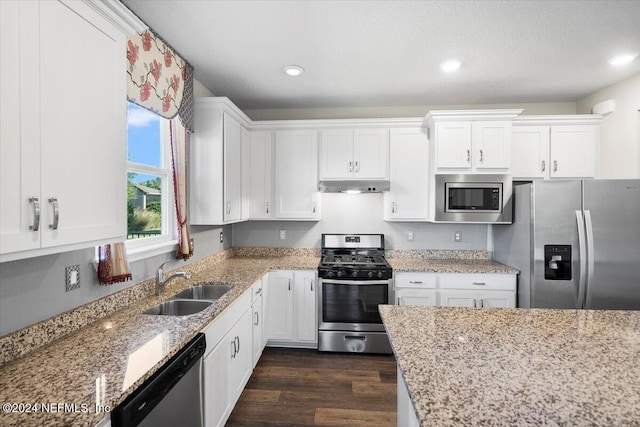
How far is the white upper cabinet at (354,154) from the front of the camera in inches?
133

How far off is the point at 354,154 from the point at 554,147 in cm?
207

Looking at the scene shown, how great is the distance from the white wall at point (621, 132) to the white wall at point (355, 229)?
50.4 inches

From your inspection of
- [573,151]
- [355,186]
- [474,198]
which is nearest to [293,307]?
[355,186]

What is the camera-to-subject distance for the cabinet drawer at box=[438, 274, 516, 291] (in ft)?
9.71

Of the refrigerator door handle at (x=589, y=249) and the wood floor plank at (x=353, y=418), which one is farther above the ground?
the refrigerator door handle at (x=589, y=249)

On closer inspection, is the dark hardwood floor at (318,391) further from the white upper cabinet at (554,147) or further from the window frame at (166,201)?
the white upper cabinet at (554,147)

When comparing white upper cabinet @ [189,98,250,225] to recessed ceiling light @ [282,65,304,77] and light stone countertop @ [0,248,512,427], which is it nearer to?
recessed ceiling light @ [282,65,304,77]

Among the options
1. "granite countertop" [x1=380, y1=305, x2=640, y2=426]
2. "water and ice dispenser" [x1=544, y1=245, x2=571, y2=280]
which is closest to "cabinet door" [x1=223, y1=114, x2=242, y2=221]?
"granite countertop" [x1=380, y1=305, x2=640, y2=426]

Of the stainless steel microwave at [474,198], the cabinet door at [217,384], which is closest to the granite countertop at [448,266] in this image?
the stainless steel microwave at [474,198]

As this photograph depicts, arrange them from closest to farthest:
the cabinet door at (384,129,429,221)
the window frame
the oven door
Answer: the window frame → the oven door → the cabinet door at (384,129,429,221)

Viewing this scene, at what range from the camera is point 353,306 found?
3094 mm

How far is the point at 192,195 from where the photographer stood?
2734mm

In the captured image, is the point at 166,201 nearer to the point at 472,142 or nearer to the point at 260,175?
the point at 260,175

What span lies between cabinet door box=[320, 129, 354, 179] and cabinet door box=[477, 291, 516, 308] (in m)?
1.80
